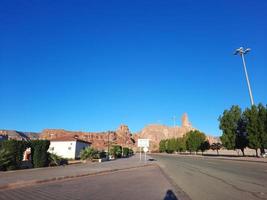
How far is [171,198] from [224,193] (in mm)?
2625

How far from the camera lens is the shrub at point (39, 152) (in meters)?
31.1

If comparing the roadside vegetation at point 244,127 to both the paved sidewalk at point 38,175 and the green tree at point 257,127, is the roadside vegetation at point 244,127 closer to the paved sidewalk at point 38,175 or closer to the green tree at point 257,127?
the green tree at point 257,127

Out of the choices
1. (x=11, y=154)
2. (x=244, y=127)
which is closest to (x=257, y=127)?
(x=244, y=127)

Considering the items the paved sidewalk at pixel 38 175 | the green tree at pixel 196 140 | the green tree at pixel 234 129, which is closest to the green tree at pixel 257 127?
the green tree at pixel 234 129

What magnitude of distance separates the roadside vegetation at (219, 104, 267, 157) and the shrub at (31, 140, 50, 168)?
33.4m

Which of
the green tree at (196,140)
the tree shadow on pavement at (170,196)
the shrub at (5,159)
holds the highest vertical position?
the green tree at (196,140)

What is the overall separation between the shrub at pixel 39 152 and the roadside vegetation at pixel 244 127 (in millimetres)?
33428

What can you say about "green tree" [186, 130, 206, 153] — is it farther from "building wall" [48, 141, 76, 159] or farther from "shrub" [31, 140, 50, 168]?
"shrub" [31, 140, 50, 168]

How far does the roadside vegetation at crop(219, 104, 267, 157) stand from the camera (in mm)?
47844

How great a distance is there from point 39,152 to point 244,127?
42.6 m

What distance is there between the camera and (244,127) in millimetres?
59344

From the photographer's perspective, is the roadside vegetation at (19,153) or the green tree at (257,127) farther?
the green tree at (257,127)

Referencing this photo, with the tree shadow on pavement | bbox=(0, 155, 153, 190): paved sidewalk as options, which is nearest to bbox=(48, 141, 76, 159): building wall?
bbox=(0, 155, 153, 190): paved sidewalk

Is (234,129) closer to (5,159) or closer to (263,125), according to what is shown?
(263,125)
